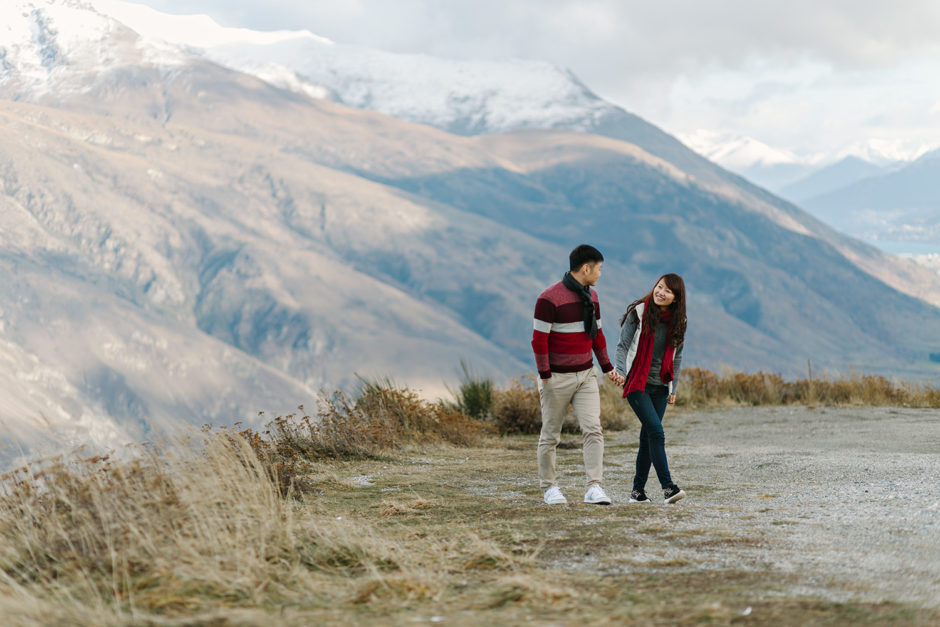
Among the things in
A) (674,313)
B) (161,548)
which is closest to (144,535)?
(161,548)

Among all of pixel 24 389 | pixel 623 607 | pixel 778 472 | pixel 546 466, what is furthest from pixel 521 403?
pixel 24 389

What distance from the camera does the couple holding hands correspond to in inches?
258

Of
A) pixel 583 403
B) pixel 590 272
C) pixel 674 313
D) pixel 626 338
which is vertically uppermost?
pixel 590 272

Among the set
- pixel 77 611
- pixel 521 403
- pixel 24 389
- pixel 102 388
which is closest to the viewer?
pixel 77 611

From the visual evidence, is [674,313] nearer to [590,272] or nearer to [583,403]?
[590,272]

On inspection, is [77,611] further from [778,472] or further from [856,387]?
[856,387]

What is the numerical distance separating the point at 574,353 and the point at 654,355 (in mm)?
598

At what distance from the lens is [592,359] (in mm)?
6652

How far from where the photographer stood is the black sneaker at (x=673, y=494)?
259 inches

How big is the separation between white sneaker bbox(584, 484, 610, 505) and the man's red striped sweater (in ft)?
2.71

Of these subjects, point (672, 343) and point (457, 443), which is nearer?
point (672, 343)

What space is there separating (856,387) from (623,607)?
13362 mm

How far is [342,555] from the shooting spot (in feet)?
15.2

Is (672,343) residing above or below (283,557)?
above
